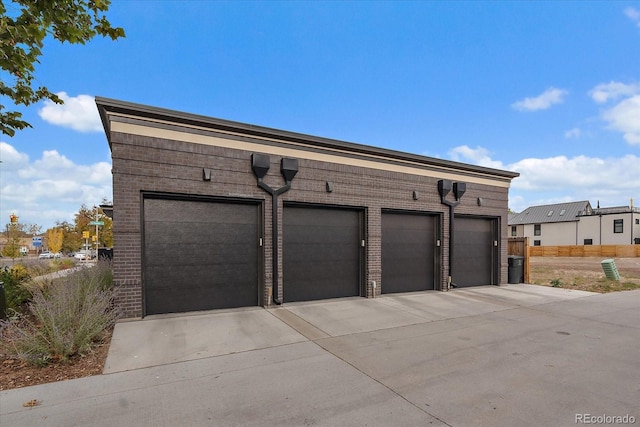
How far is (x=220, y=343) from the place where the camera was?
5.66 meters

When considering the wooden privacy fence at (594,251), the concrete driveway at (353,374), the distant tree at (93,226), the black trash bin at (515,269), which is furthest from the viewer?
the wooden privacy fence at (594,251)

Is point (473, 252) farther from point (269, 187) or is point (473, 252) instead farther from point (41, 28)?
point (41, 28)

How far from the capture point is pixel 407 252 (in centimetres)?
1094

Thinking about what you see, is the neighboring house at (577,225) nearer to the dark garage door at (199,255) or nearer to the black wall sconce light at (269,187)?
the black wall sconce light at (269,187)

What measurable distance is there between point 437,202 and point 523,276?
5503 millimetres

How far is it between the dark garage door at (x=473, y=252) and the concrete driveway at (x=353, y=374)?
14.5 feet

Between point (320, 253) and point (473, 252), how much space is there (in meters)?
6.45

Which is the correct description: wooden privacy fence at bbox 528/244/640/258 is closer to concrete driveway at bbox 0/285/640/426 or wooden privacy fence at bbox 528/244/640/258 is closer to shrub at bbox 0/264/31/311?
concrete driveway at bbox 0/285/640/426

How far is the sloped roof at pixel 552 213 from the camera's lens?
47.7m

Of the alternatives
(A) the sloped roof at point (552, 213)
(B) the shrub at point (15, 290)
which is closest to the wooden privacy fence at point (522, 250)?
(B) the shrub at point (15, 290)

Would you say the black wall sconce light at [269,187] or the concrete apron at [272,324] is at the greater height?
the black wall sconce light at [269,187]

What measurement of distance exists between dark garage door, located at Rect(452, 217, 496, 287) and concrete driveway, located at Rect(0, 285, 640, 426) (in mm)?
4411

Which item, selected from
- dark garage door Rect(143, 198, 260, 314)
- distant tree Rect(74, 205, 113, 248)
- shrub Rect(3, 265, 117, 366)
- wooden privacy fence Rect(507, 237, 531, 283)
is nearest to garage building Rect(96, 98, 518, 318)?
dark garage door Rect(143, 198, 260, 314)

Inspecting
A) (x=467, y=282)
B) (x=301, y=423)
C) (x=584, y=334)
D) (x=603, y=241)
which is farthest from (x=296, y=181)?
(x=603, y=241)
